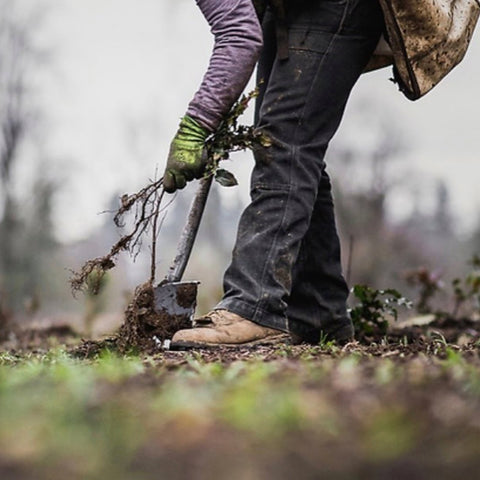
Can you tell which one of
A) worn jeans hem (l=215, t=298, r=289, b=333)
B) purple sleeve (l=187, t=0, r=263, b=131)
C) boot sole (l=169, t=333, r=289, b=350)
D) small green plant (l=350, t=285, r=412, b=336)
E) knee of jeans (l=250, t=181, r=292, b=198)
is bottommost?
small green plant (l=350, t=285, r=412, b=336)

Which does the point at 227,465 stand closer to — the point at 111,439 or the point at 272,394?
the point at 111,439

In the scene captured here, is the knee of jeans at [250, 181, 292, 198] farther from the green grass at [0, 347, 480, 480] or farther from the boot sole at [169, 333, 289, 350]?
the green grass at [0, 347, 480, 480]

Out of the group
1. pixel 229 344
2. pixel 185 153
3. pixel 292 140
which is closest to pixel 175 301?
pixel 229 344

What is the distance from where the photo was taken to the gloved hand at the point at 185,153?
3.42m

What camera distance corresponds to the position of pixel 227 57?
3332mm

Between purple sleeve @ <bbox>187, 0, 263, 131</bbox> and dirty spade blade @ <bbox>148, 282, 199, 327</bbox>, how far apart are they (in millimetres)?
679

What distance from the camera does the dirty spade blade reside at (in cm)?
348

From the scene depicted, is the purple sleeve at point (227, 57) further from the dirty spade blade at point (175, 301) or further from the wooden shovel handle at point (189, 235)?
the dirty spade blade at point (175, 301)

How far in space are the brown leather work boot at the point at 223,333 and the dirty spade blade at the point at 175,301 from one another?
63 millimetres

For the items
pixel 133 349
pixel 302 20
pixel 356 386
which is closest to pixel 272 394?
pixel 356 386

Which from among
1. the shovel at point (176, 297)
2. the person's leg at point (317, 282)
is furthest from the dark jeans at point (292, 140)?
the person's leg at point (317, 282)

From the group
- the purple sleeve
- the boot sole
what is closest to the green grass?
the boot sole

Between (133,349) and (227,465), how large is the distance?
2.23m

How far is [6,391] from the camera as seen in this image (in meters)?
1.65
